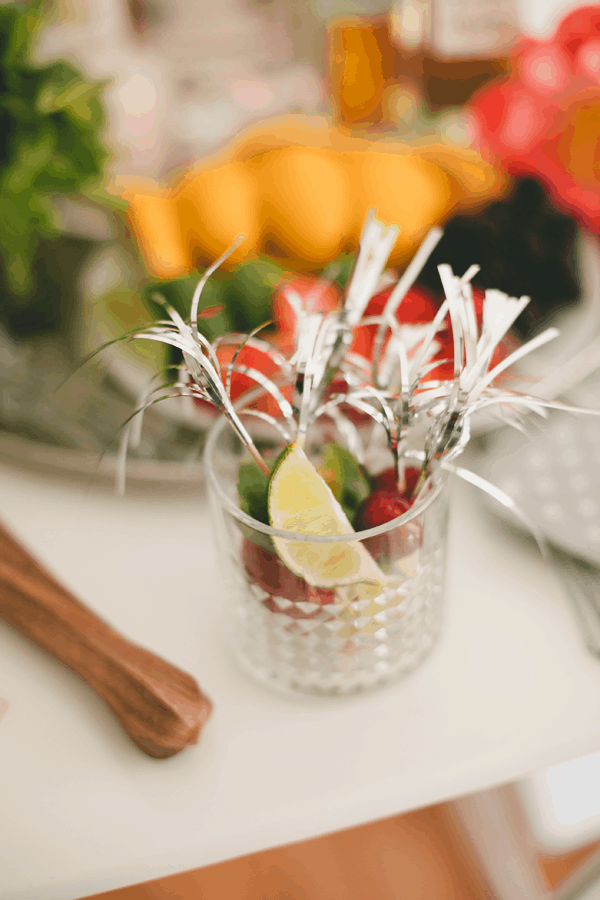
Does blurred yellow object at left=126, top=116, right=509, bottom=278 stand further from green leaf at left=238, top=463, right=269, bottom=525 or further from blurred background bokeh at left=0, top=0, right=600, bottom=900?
green leaf at left=238, top=463, right=269, bottom=525

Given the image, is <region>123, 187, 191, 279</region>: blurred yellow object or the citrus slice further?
<region>123, 187, 191, 279</region>: blurred yellow object

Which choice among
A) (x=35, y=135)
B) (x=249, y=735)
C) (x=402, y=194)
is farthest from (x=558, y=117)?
(x=249, y=735)

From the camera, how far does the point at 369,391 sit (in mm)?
312

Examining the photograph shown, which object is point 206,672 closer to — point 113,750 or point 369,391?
point 113,750

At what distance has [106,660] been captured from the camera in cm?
36

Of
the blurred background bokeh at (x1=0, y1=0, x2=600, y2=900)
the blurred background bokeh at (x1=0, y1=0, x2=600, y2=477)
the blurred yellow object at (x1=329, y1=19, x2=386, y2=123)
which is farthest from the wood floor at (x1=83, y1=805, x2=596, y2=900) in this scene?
the blurred yellow object at (x1=329, y1=19, x2=386, y2=123)

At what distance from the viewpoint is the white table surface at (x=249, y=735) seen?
32 cm

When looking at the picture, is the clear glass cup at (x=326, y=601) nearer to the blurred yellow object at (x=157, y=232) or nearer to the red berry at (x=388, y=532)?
the red berry at (x=388, y=532)

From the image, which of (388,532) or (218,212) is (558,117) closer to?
(218,212)

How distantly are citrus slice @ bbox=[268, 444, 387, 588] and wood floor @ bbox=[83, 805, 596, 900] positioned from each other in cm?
37

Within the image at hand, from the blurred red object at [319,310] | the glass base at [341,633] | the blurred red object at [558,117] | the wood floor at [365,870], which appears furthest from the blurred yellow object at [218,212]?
the wood floor at [365,870]

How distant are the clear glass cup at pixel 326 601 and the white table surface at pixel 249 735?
18 millimetres

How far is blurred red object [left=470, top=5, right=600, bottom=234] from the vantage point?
59 centimetres

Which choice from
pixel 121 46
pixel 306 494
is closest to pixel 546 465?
pixel 306 494
